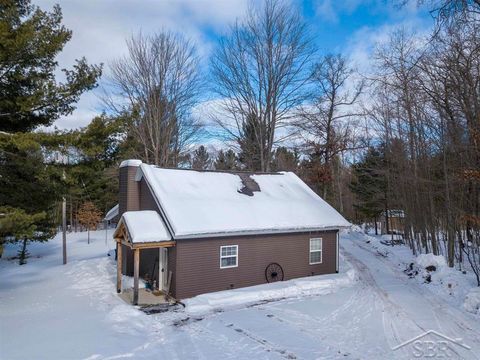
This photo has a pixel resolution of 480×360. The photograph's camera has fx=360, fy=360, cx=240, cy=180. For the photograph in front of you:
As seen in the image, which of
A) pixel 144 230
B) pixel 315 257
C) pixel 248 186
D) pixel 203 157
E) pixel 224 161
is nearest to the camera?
pixel 144 230

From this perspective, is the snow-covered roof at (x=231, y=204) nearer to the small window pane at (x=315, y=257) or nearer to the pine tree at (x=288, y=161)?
the small window pane at (x=315, y=257)

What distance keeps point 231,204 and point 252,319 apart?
18.7 feet

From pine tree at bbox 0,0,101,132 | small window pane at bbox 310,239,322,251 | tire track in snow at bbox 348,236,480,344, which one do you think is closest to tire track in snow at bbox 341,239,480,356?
tire track in snow at bbox 348,236,480,344

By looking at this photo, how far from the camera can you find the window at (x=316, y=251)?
16.4m

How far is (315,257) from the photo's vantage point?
1652 centimetres

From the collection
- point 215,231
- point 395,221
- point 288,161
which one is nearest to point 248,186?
point 215,231

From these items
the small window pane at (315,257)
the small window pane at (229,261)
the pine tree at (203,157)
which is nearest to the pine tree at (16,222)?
the small window pane at (229,261)

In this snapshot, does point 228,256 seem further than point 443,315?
Yes

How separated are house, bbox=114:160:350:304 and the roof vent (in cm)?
6

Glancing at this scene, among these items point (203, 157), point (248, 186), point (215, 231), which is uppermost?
point (203, 157)

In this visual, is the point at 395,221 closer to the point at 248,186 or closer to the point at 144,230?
the point at 248,186

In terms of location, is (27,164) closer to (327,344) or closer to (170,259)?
(170,259)

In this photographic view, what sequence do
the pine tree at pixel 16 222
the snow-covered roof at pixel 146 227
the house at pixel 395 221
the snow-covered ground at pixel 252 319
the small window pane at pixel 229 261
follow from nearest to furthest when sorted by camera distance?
the snow-covered ground at pixel 252 319
the pine tree at pixel 16 222
the snow-covered roof at pixel 146 227
the small window pane at pixel 229 261
the house at pixel 395 221

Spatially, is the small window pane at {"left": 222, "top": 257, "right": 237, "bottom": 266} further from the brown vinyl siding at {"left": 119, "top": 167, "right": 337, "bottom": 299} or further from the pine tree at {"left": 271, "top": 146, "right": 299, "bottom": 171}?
the pine tree at {"left": 271, "top": 146, "right": 299, "bottom": 171}
